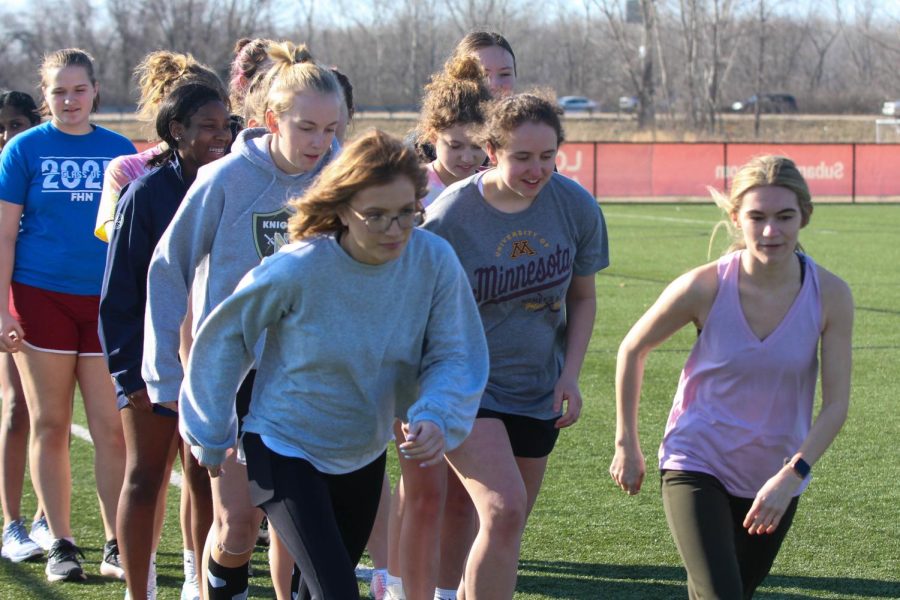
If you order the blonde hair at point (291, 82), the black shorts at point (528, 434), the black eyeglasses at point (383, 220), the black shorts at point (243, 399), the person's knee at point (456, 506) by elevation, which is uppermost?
the blonde hair at point (291, 82)

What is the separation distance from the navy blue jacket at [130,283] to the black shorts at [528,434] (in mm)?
1228

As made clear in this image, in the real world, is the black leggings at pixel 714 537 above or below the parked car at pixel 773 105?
below

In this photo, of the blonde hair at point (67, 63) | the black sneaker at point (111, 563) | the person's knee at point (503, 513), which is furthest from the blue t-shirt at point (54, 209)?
the person's knee at point (503, 513)

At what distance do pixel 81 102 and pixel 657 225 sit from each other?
1986 cm

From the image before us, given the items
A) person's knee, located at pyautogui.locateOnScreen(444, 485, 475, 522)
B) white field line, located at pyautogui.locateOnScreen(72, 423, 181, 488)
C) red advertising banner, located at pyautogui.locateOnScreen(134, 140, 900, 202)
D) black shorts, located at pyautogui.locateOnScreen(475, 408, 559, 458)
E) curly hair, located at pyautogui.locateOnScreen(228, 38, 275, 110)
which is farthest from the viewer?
red advertising banner, located at pyautogui.locateOnScreen(134, 140, 900, 202)

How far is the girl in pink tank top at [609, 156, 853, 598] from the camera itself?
3830mm

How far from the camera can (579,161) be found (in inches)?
1240

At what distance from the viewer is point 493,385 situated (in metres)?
4.43

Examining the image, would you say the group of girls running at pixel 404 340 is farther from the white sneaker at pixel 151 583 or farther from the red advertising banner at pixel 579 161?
the red advertising banner at pixel 579 161

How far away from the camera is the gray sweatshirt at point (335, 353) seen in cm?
352

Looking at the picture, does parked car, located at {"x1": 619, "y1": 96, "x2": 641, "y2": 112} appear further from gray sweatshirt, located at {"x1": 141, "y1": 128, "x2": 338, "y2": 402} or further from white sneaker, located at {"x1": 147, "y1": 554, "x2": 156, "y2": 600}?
gray sweatshirt, located at {"x1": 141, "y1": 128, "x2": 338, "y2": 402}

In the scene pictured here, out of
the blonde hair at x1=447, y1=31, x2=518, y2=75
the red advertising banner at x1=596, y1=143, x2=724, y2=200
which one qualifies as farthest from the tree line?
the blonde hair at x1=447, y1=31, x2=518, y2=75

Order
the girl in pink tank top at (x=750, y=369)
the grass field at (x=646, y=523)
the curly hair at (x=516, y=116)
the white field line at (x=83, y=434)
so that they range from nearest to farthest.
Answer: the girl in pink tank top at (x=750, y=369), the curly hair at (x=516, y=116), the grass field at (x=646, y=523), the white field line at (x=83, y=434)

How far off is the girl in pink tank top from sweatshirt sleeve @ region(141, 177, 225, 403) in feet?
4.39
